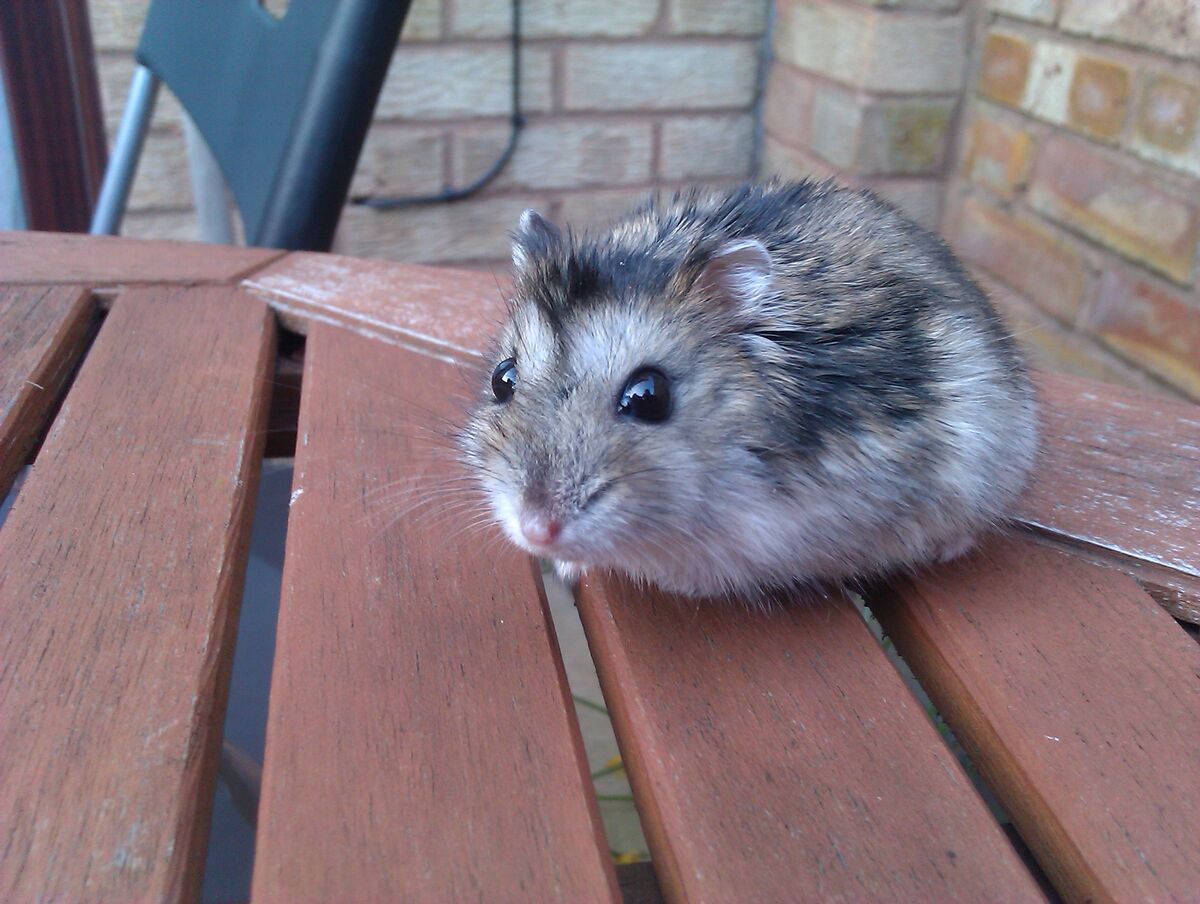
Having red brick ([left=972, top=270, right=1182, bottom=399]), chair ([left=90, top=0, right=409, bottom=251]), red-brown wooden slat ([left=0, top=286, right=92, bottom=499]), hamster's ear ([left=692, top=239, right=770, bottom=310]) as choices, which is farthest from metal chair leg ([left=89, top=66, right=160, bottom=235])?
red brick ([left=972, top=270, right=1182, bottom=399])

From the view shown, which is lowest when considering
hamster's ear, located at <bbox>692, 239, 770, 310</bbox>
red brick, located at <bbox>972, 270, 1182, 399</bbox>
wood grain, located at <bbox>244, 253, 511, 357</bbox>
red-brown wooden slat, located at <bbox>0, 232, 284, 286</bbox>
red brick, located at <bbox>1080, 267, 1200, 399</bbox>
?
red brick, located at <bbox>972, 270, 1182, 399</bbox>

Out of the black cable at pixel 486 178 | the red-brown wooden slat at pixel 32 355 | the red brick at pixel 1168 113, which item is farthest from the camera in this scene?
the black cable at pixel 486 178

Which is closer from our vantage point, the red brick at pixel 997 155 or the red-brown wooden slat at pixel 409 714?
the red-brown wooden slat at pixel 409 714

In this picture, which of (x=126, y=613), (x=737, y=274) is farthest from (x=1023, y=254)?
(x=126, y=613)

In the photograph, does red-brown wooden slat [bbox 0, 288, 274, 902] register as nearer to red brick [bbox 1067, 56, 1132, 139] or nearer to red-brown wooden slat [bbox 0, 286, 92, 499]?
red-brown wooden slat [bbox 0, 286, 92, 499]

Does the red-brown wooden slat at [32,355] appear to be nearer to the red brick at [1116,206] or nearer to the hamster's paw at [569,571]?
the hamster's paw at [569,571]

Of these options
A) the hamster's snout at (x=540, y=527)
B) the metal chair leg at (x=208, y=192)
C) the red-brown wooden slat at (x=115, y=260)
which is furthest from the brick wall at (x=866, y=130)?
the hamster's snout at (x=540, y=527)

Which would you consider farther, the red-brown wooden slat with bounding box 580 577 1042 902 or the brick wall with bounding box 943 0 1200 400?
the brick wall with bounding box 943 0 1200 400

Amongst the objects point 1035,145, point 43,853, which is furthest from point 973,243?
point 43,853

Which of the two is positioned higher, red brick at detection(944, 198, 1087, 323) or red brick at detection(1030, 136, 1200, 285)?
Answer: red brick at detection(1030, 136, 1200, 285)
